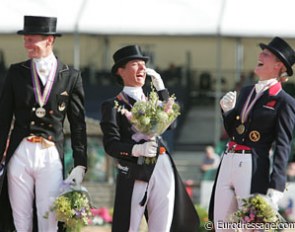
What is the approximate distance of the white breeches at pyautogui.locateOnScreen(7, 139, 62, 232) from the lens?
7.27 meters

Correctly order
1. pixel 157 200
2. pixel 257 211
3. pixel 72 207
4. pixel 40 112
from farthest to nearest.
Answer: pixel 157 200 → pixel 40 112 → pixel 72 207 → pixel 257 211

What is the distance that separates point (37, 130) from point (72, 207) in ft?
1.87

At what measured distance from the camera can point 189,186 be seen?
14.7 metres

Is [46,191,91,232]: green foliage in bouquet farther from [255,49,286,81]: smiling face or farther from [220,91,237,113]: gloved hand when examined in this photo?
[255,49,286,81]: smiling face

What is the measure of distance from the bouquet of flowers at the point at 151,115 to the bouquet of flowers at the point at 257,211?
30.1 inches

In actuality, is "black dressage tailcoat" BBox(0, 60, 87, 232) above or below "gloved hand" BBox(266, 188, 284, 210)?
above

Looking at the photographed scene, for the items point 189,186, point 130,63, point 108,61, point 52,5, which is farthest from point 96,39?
point 130,63

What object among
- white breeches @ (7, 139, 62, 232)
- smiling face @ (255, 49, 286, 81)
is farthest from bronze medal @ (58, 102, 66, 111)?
smiling face @ (255, 49, 286, 81)

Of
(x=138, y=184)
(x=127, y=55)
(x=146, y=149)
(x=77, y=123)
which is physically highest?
(x=127, y=55)

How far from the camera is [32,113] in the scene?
733 centimetres

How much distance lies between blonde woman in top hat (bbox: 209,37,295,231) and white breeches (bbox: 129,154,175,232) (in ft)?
1.07

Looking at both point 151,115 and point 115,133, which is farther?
point 115,133

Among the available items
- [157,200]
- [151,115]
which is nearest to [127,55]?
[151,115]

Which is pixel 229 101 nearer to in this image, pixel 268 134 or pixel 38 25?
pixel 268 134
